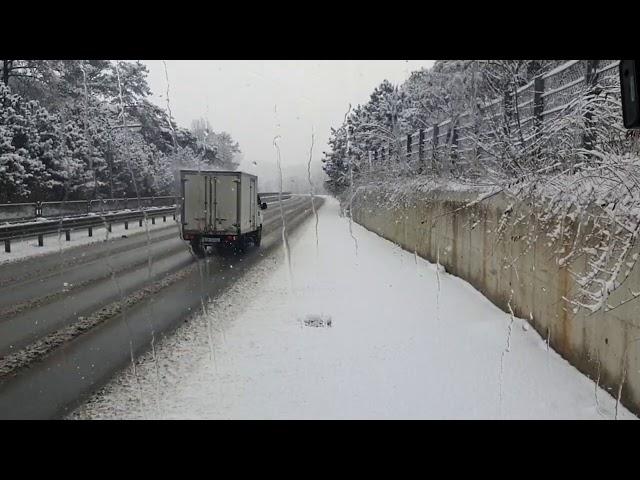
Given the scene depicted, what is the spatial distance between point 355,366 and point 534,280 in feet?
9.22

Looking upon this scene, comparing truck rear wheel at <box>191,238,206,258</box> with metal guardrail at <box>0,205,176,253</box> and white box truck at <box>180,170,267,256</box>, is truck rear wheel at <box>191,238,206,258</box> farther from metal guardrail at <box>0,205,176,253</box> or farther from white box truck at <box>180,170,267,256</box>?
metal guardrail at <box>0,205,176,253</box>

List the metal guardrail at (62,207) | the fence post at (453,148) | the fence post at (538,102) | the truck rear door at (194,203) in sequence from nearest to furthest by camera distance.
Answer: the fence post at (538,102)
the fence post at (453,148)
the truck rear door at (194,203)
the metal guardrail at (62,207)

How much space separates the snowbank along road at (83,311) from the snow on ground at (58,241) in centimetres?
81

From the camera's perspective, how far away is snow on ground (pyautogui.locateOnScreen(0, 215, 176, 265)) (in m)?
17.2

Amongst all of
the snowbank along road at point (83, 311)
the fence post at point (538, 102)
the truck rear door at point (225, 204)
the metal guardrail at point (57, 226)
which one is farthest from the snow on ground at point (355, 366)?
the metal guardrail at point (57, 226)

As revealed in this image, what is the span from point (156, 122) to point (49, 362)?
35.2m

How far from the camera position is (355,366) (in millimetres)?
6188

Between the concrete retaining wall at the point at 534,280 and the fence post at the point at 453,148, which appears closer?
the concrete retaining wall at the point at 534,280

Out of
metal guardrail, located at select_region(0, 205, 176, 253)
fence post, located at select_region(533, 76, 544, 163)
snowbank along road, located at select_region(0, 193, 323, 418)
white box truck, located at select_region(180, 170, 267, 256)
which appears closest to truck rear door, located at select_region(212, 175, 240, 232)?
white box truck, located at select_region(180, 170, 267, 256)

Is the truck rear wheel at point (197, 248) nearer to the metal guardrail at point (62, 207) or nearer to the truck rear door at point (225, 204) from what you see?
the truck rear door at point (225, 204)

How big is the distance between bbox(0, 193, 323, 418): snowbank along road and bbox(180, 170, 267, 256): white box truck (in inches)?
32.3

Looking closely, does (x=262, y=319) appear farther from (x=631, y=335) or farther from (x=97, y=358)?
(x=631, y=335)

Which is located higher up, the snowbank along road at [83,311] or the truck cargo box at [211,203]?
the truck cargo box at [211,203]

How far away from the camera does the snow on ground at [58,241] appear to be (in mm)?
17250
